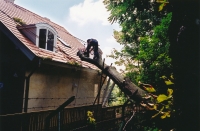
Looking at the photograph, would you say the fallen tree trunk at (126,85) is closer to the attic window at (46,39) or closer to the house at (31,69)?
the house at (31,69)

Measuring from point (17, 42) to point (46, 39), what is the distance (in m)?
2.37

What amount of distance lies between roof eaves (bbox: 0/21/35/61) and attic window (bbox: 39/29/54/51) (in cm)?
200

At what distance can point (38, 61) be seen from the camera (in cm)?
954

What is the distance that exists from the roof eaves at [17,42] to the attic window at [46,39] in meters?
2.00

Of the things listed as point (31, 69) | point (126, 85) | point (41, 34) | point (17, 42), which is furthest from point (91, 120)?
point (41, 34)

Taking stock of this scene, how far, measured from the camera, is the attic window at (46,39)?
11.9m

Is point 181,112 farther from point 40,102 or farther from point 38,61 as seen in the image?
point 40,102

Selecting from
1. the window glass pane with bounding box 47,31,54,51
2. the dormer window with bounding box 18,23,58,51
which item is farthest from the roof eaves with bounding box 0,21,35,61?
the window glass pane with bounding box 47,31,54,51

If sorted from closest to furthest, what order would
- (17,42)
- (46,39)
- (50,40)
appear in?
(17,42) → (46,39) → (50,40)

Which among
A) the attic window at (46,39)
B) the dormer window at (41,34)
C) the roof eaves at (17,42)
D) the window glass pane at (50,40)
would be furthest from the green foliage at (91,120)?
the window glass pane at (50,40)

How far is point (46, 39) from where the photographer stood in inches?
466

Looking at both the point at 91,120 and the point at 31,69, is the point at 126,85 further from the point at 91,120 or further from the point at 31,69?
the point at 31,69

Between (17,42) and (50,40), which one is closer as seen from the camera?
(17,42)

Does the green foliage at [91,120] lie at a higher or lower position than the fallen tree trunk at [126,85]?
lower
